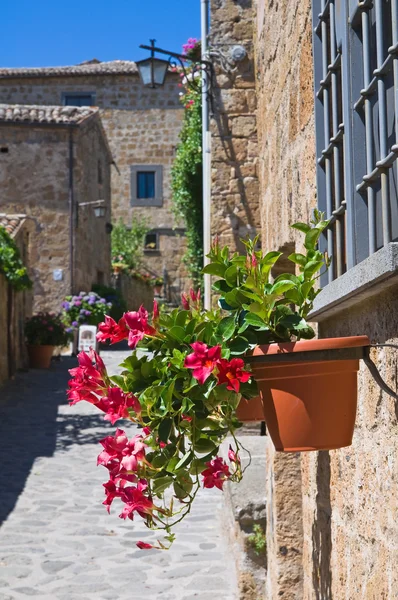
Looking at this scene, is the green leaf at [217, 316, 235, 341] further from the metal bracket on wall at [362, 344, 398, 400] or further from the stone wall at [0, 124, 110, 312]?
the stone wall at [0, 124, 110, 312]

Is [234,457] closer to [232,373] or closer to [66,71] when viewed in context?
[232,373]

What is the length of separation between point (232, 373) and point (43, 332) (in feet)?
54.9

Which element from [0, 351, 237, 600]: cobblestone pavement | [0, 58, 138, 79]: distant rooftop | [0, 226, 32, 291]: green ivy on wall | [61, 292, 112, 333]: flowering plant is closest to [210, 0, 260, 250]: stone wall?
[0, 351, 237, 600]: cobblestone pavement

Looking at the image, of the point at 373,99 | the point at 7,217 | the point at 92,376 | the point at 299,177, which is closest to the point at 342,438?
the point at 92,376

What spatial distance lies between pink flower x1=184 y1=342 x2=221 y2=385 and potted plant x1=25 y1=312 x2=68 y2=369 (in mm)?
16565

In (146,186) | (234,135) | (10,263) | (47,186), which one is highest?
(146,186)

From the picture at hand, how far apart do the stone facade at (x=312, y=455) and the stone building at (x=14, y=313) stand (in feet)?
37.9

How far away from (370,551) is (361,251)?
75 centimetres

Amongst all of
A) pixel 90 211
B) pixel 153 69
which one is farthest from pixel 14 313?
pixel 153 69

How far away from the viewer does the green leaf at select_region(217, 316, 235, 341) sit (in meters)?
2.06

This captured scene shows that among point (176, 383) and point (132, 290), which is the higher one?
point (132, 290)

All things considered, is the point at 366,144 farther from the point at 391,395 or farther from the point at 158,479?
the point at 158,479

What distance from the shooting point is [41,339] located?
18.2m

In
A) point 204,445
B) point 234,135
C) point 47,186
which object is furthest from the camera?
point 47,186
